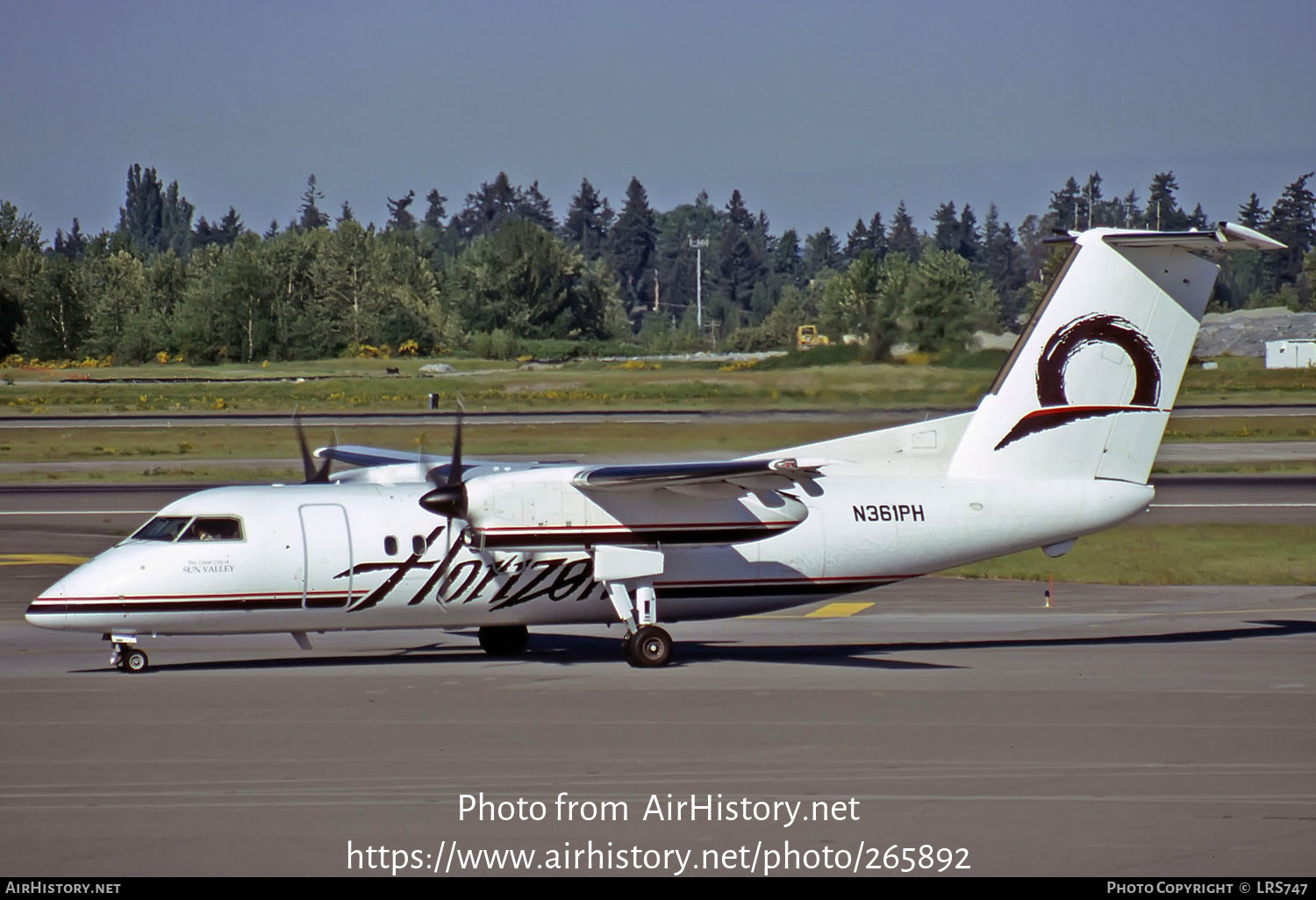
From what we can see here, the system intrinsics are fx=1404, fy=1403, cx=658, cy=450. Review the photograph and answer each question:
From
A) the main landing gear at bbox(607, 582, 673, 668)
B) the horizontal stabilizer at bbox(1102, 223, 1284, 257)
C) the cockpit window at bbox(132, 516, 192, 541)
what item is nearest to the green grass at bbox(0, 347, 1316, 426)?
the horizontal stabilizer at bbox(1102, 223, 1284, 257)

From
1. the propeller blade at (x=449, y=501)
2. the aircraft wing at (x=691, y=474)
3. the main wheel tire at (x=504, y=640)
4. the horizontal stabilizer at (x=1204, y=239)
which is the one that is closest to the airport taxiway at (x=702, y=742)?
the main wheel tire at (x=504, y=640)

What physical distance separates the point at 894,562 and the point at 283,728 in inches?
336

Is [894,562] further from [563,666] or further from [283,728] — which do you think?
[283,728]

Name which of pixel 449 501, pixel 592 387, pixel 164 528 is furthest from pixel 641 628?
pixel 592 387

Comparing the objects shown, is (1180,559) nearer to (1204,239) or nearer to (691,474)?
(1204,239)

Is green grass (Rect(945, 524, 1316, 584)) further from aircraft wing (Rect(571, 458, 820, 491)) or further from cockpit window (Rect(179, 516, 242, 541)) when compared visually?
cockpit window (Rect(179, 516, 242, 541))

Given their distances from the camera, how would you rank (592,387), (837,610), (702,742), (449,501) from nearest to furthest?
(702,742) < (449,501) < (837,610) < (592,387)

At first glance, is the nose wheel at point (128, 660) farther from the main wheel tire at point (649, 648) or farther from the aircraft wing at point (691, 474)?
the main wheel tire at point (649, 648)

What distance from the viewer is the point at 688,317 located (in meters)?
186

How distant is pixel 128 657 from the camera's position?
57.9 feet

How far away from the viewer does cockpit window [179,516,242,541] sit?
57.1 ft

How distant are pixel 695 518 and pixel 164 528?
6.66 meters

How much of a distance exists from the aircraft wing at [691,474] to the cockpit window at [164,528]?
4.91 m

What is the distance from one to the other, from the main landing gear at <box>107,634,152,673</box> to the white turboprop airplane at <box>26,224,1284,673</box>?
0.11 feet
